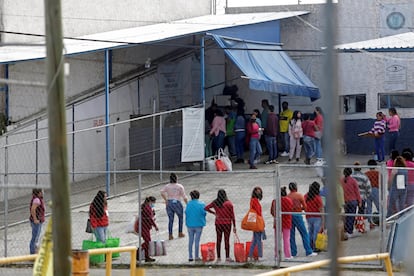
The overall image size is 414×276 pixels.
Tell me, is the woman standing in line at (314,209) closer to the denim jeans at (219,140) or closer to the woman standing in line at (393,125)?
the woman standing in line at (393,125)

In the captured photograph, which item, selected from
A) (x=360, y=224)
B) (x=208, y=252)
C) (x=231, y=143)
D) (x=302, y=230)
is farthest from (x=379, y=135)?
(x=208, y=252)

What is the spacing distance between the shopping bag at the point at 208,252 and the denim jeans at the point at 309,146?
31.2 feet

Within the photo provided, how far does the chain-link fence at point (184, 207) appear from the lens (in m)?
19.5

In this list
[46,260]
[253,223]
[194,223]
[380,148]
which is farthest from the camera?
[380,148]

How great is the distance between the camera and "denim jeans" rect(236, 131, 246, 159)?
2986 centimetres

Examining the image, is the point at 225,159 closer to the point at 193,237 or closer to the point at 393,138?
the point at 393,138

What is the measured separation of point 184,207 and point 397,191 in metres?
4.86

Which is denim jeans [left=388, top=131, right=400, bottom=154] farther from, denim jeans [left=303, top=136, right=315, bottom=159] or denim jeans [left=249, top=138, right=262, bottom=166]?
denim jeans [left=249, top=138, right=262, bottom=166]

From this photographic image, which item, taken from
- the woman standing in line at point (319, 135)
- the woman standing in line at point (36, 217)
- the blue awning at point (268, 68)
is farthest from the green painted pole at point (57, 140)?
Result: the woman standing in line at point (319, 135)

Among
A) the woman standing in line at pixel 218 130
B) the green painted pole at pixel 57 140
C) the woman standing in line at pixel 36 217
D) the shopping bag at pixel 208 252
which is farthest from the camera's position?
the woman standing in line at pixel 218 130

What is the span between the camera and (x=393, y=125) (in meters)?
28.9

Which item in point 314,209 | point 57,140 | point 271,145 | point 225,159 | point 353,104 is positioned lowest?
point 314,209

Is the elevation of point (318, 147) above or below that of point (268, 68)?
below

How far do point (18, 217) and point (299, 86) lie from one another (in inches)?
398
